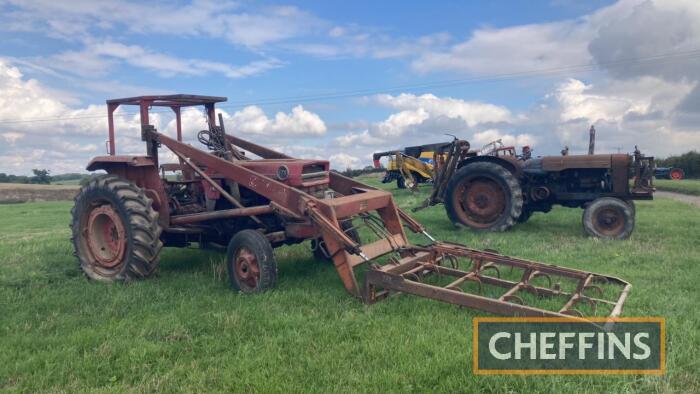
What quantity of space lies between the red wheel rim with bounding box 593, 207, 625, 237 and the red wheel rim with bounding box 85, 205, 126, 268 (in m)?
7.36

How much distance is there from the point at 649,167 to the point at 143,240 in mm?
8350

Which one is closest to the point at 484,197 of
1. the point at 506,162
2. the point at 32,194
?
the point at 506,162

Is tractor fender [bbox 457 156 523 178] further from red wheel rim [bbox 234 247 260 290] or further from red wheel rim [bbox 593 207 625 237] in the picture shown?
red wheel rim [bbox 234 247 260 290]

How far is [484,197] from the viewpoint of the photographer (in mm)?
9938

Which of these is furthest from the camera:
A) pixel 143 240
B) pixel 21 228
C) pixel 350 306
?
pixel 21 228

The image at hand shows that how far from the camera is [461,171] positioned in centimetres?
1009

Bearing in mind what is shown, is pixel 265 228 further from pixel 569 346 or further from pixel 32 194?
pixel 32 194

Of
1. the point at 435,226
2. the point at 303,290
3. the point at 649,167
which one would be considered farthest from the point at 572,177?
the point at 303,290

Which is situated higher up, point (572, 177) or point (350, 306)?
point (572, 177)

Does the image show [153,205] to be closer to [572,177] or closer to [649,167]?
[572,177]

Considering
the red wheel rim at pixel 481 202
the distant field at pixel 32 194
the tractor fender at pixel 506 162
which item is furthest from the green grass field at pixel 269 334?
the distant field at pixel 32 194

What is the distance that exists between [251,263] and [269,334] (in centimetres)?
139

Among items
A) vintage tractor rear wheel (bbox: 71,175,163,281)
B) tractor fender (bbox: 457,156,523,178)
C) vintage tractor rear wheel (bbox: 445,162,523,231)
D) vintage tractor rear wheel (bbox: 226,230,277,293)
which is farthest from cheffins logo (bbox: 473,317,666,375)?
tractor fender (bbox: 457,156,523,178)

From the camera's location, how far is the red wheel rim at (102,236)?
256 inches
